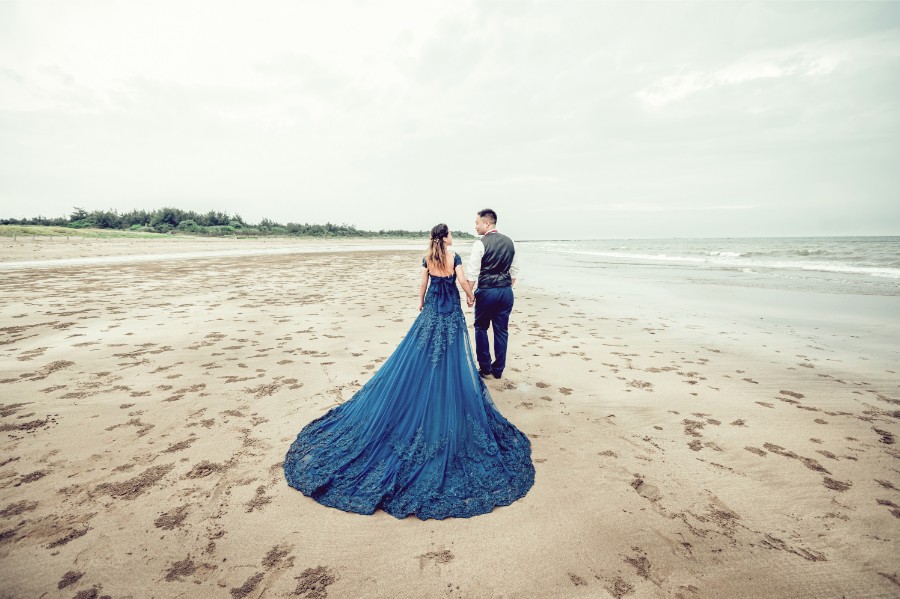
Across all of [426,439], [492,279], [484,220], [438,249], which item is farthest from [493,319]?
[426,439]

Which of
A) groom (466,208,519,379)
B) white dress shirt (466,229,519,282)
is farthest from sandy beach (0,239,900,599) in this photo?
white dress shirt (466,229,519,282)

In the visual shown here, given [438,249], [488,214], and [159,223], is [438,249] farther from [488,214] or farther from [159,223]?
[159,223]

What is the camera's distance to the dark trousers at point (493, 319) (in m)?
5.43

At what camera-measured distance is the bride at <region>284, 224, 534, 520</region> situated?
3056 millimetres

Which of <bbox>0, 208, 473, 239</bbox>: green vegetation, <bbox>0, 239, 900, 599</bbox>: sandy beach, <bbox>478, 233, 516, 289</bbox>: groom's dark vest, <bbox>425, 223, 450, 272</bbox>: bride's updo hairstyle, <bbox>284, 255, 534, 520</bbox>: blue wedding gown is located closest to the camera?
<bbox>0, 239, 900, 599</bbox>: sandy beach

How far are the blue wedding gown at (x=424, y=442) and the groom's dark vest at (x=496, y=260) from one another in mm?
1456

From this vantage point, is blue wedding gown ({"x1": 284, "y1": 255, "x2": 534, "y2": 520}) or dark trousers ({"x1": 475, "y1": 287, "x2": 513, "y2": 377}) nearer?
blue wedding gown ({"x1": 284, "y1": 255, "x2": 534, "y2": 520})

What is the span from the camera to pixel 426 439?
3.39 metres

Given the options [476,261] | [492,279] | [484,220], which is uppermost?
[484,220]

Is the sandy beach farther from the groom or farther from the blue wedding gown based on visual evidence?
the groom

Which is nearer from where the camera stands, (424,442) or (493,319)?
(424,442)

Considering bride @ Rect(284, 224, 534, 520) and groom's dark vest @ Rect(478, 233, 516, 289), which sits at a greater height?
groom's dark vest @ Rect(478, 233, 516, 289)

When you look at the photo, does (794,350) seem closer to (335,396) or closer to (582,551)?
(582,551)

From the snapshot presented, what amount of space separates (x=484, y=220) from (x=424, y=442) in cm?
326
